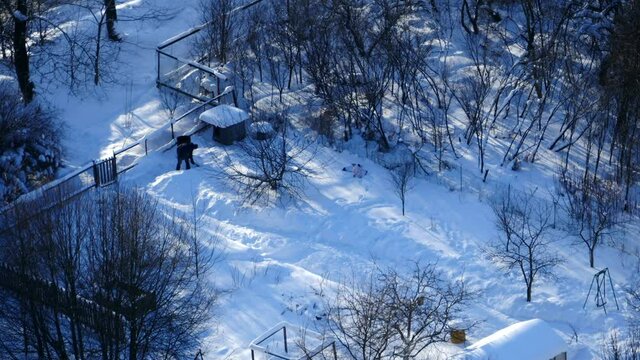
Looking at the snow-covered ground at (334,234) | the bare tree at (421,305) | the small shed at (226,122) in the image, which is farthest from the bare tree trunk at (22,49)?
the bare tree at (421,305)

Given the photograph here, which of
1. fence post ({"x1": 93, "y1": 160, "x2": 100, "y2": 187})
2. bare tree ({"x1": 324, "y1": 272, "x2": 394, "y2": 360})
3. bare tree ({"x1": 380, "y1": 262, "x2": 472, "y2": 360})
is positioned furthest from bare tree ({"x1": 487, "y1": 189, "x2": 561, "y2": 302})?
fence post ({"x1": 93, "y1": 160, "x2": 100, "y2": 187})

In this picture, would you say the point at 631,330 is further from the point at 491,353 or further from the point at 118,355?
the point at 118,355

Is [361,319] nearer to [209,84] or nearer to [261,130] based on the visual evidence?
[261,130]

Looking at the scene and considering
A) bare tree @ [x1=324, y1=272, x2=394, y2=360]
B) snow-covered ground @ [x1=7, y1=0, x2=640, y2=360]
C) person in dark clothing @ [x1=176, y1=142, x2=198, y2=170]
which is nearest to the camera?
bare tree @ [x1=324, y1=272, x2=394, y2=360]

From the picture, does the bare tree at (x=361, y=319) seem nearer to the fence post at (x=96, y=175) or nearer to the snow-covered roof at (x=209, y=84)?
the fence post at (x=96, y=175)

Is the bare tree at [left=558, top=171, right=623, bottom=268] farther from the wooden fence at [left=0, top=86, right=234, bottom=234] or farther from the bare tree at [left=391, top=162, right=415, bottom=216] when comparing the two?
the wooden fence at [left=0, top=86, right=234, bottom=234]

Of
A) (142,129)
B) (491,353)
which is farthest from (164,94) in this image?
(491,353)

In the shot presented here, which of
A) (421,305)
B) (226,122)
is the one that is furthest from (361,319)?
(226,122)
